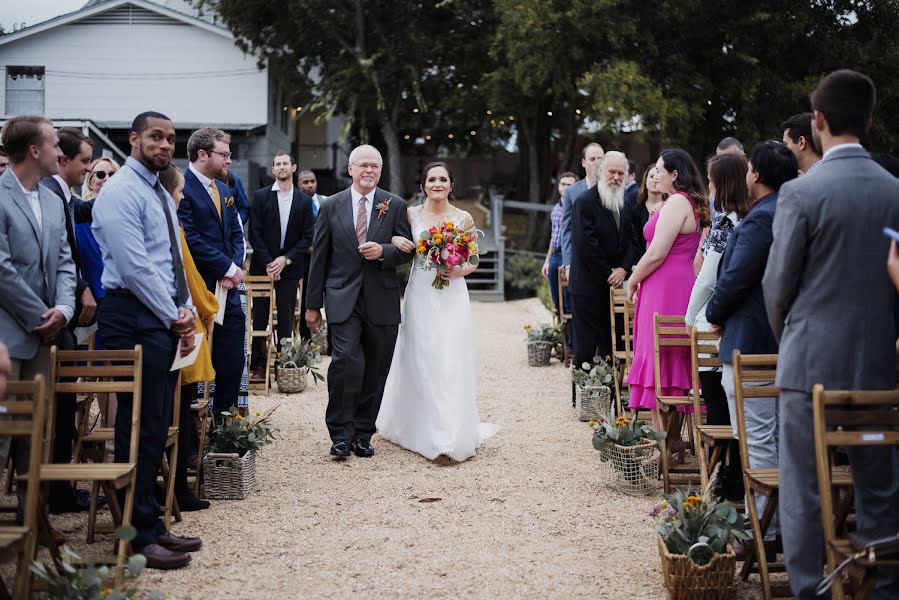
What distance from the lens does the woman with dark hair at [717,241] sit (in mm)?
6098

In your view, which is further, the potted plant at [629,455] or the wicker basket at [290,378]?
the wicker basket at [290,378]

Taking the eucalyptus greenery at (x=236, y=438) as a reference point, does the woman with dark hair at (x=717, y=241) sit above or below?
above

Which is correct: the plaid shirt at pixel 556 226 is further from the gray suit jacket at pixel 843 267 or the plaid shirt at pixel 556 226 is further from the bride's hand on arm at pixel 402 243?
the gray suit jacket at pixel 843 267

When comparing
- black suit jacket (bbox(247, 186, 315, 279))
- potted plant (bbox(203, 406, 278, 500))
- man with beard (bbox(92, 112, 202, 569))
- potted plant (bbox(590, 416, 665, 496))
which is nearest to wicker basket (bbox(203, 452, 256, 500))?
potted plant (bbox(203, 406, 278, 500))

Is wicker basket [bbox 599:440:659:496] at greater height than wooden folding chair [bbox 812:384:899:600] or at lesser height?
lesser

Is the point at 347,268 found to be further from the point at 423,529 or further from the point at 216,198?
the point at 423,529

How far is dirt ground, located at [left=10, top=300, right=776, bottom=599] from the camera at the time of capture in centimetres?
515

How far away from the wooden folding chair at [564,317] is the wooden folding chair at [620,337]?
2.44 metres

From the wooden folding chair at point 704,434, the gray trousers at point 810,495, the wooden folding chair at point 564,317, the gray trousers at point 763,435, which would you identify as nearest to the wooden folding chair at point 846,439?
the gray trousers at point 810,495

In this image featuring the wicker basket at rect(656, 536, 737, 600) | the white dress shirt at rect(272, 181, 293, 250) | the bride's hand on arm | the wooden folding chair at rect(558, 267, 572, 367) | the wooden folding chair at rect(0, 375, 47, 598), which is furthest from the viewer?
the wooden folding chair at rect(558, 267, 572, 367)

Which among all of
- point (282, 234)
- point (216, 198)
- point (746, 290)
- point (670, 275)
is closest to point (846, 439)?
point (746, 290)

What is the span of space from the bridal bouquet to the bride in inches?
2.9

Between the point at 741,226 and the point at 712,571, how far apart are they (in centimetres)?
179

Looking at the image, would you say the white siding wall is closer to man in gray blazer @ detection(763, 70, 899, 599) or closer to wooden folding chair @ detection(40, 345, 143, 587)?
wooden folding chair @ detection(40, 345, 143, 587)
